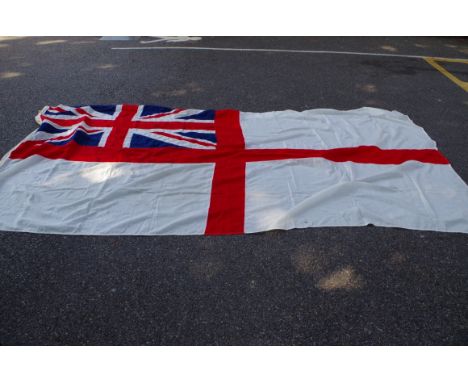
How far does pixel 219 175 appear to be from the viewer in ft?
8.15

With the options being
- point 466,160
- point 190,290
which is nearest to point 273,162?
point 190,290

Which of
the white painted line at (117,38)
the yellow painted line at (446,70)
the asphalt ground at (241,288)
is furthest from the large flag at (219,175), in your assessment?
the white painted line at (117,38)

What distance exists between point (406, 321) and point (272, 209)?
92 centimetres

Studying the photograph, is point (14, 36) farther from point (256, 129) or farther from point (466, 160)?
point (466, 160)

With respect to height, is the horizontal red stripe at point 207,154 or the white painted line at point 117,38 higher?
the white painted line at point 117,38

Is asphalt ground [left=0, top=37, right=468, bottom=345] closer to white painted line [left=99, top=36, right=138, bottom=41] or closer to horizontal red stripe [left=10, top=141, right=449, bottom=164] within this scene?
horizontal red stripe [left=10, top=141, right=449, bottom=164]

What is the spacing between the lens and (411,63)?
4.68 meters

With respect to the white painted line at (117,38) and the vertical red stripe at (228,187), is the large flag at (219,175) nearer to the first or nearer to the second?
the vertical red stripe at (228,187)

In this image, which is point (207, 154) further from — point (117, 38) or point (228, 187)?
point (117, 38)

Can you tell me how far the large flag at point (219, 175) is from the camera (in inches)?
84.7

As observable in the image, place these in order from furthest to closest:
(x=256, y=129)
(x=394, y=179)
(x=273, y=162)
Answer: (x=256, y=129) → (x=273, y=162) → (x=394, y=179)

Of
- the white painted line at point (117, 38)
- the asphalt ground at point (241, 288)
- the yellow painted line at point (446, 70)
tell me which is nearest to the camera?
the asphalt ground at point (241, 288)

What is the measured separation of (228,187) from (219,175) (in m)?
0.14

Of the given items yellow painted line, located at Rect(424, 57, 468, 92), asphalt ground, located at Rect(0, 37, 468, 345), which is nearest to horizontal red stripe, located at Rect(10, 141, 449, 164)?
asphalt ground, located at Rect(0, 37, 468, 345)
